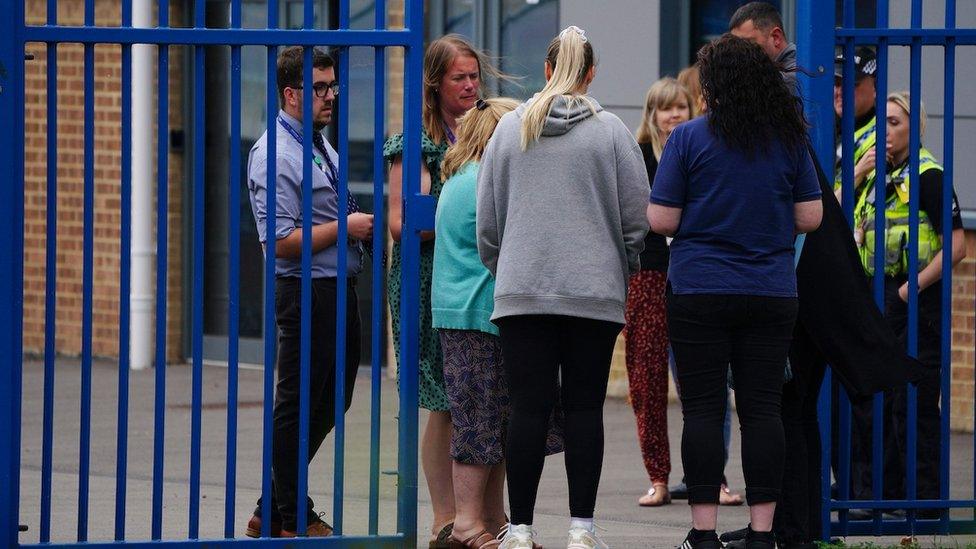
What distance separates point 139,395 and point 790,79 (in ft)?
22.0

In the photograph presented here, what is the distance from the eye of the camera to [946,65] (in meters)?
5.64

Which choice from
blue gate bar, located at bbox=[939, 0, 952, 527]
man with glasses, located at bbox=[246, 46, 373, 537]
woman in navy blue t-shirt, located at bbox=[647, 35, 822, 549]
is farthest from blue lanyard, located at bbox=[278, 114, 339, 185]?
blue gate bar, located at bbox=[939, 0, 952, 527]

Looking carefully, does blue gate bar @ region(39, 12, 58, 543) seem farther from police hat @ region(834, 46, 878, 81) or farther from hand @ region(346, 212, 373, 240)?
police hat @ region(834, 46, 878, 81)

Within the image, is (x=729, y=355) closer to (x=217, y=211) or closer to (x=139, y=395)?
(x=139, y=395)

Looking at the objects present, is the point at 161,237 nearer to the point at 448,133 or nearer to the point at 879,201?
the point at 448,133

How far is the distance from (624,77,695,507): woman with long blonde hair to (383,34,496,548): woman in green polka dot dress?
→ 1424mm

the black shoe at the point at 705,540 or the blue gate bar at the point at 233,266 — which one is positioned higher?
the blue gate bar at the point at 233,266

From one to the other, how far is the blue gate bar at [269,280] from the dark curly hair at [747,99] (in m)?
1.41

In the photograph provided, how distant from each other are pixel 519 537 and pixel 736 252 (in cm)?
119

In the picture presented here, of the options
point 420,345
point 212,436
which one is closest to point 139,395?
point 212,436

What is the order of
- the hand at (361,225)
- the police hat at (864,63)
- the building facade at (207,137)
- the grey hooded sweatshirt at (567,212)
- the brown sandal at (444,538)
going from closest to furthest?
the grey hooded sweatshirt at (567,212)
the hand at (361,225)
the brown sandal at (444,538)
the police hat at (864,63)
the building facade at (207,137)

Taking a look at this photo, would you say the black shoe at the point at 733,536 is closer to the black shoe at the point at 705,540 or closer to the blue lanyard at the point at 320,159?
the black shoe at the point at 705,540

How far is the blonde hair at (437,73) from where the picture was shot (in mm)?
5852

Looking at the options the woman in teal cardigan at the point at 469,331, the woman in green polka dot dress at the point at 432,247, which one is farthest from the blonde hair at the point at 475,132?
the woman in green polka dot dress at the point at 432,247
